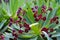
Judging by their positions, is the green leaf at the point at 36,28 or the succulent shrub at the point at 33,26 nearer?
the green leaf at the point at 36,28

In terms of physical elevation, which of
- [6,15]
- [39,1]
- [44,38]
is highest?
[39,1]

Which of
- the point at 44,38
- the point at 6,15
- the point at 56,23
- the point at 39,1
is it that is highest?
the point at 39,1

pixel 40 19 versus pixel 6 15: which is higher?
pixel 6 15

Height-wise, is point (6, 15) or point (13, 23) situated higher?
point (6, 15)

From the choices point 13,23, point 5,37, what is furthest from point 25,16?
point 5,37

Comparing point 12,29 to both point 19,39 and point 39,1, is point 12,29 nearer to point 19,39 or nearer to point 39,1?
point 19,39

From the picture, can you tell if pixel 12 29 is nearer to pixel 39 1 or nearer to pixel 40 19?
pixel 40 19

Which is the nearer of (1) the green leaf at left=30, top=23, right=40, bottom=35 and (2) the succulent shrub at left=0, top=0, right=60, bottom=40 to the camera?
(1) the green leaf at left=30, top=23, right=40, bottom=35

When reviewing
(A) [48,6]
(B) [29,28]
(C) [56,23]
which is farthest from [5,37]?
(A) [48,6]

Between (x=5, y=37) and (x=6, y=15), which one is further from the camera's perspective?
(x=6, y=15)
